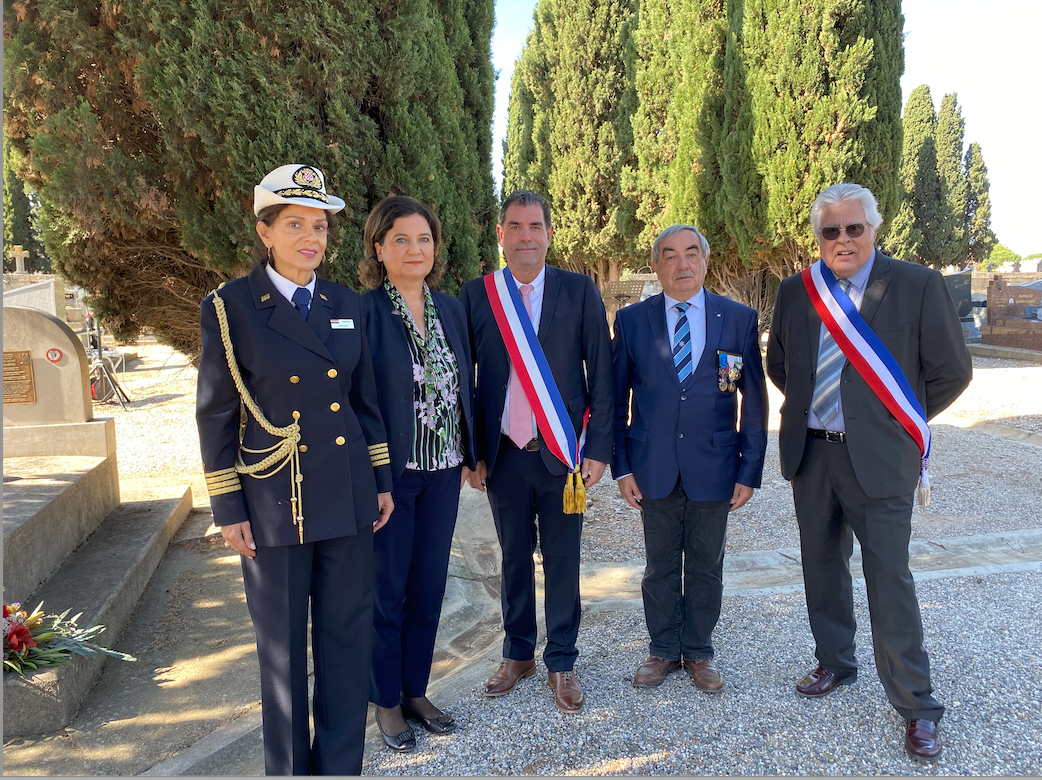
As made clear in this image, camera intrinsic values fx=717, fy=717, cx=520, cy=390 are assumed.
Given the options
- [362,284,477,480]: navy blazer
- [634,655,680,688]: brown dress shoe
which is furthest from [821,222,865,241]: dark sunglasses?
[634,655,680,688]: brown dress shoe

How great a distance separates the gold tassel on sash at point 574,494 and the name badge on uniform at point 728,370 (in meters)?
0.69

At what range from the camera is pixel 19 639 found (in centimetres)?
277

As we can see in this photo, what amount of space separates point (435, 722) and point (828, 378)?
2001mm

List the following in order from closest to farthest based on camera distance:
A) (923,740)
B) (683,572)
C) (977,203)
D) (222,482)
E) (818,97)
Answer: (222,482)
(923,740)
(683,572)
(818,97)
(977,203)

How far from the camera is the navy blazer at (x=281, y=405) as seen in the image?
2.12 metres

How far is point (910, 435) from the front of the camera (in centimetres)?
266

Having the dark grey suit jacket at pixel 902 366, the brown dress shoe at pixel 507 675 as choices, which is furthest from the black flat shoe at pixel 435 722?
the dark grey suit jacket at pixel 902 366

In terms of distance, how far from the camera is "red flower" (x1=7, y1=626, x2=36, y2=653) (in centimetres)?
274

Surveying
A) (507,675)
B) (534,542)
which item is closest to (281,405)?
(534,542)

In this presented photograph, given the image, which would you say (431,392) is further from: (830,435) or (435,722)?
(830,435)

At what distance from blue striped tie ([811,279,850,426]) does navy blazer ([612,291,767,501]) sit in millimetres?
221

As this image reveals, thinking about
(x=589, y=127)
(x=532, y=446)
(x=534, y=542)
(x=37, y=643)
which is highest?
(x=589, y=127)

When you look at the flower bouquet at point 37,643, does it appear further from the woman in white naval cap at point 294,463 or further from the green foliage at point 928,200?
the green foliage at point 928,200

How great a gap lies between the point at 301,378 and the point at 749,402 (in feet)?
5.90
